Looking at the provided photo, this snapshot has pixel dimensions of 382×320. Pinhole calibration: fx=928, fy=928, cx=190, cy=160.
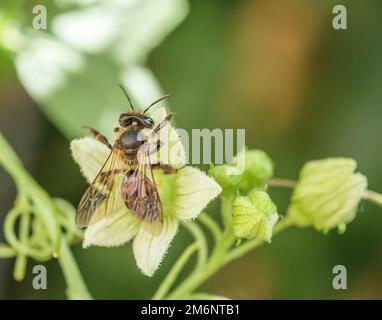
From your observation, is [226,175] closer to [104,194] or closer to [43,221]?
[104,194]

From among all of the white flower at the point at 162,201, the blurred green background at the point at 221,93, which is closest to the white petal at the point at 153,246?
the white flower at the point at 162,201

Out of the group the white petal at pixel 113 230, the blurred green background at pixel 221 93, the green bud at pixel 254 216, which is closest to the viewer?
the green bud at pixel 254 216

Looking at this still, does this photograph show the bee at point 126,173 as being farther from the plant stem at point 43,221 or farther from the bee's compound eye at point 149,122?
the plant stem at point 43,221

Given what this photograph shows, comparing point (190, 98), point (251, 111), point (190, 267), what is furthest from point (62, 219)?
point (251, 111)

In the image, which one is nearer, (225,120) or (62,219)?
(62,219)

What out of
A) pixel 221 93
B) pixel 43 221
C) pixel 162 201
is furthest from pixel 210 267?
pixel 221 93
